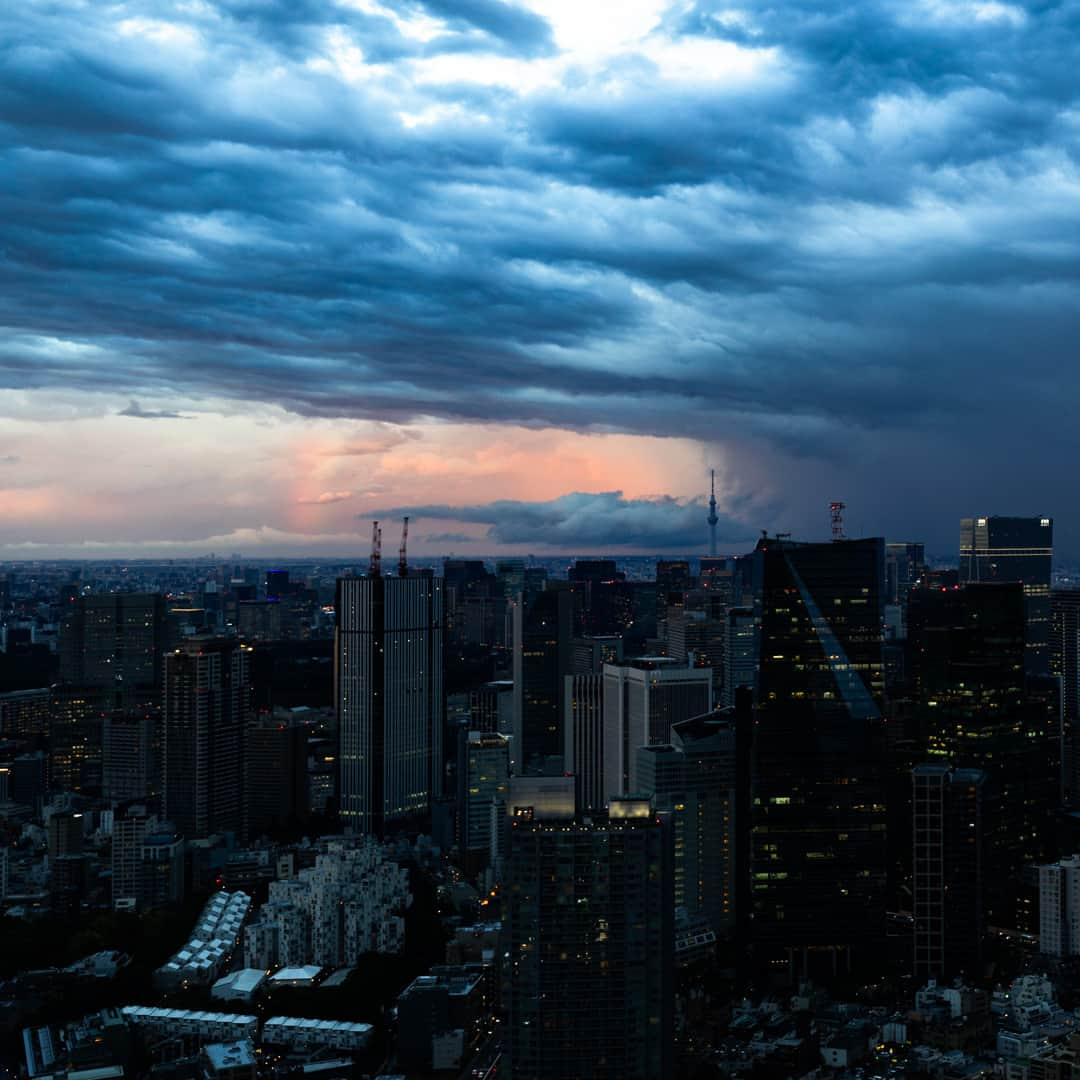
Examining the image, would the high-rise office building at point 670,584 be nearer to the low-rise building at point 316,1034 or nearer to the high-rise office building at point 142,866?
the high-rise office building at point 142,866

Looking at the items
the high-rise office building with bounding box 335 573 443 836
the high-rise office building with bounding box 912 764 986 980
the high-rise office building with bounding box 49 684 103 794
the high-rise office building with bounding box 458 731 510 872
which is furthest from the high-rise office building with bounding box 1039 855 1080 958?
the high-rise office building with bounding box 49 684 103 794

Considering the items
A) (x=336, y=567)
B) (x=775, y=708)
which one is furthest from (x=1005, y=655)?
(x=336, y=567)

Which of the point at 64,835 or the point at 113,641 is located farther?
the point at 113,641

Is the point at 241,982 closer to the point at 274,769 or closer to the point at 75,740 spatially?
the point at 274,769

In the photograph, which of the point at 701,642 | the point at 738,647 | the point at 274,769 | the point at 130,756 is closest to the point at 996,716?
the point at 738,647

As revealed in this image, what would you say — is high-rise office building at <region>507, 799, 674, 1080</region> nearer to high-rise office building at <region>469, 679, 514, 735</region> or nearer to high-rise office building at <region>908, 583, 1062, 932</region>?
high-rise office building at <region>908, 583, 1062, 932</region>

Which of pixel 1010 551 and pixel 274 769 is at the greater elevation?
pixel 1010 551
